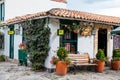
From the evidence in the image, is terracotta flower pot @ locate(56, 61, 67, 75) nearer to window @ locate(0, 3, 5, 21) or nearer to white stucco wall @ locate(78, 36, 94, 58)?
white stucco wall @ locate(78, 36, 94, 58)

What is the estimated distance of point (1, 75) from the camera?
12.4m

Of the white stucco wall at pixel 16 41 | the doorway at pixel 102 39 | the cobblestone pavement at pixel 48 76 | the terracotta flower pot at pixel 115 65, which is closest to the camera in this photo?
the cobblestone pavement at pixel 48 76

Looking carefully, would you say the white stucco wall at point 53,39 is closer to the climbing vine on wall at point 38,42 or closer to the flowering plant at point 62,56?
the climbing vine on wall at point 38,42

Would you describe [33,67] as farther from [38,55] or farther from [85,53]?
[85,53]

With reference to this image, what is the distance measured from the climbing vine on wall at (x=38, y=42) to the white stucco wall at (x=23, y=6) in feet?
21.5

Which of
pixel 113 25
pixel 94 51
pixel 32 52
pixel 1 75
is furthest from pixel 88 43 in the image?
pixel 1 75

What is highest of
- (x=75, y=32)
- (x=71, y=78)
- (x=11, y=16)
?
(x=11, y=16)

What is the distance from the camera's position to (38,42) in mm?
13367

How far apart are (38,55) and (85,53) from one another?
9.67 ft

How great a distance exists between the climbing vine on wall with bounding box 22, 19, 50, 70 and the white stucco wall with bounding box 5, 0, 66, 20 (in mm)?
6543

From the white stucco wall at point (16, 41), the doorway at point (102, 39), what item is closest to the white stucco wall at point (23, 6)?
the white stucco wall at point (16, 41)

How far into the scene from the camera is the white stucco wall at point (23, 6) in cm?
1992

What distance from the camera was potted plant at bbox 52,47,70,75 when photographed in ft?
39.3

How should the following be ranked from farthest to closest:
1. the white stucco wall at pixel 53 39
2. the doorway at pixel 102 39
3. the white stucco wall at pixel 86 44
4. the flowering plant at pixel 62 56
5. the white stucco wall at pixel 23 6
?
the white stucco wall at pixel 23 6
the doorway at pixel 102 39
the white stucco wall at pixel 86 44
the white stucco wall at pixel 53 39
the flowering plant at pixel 62 56
